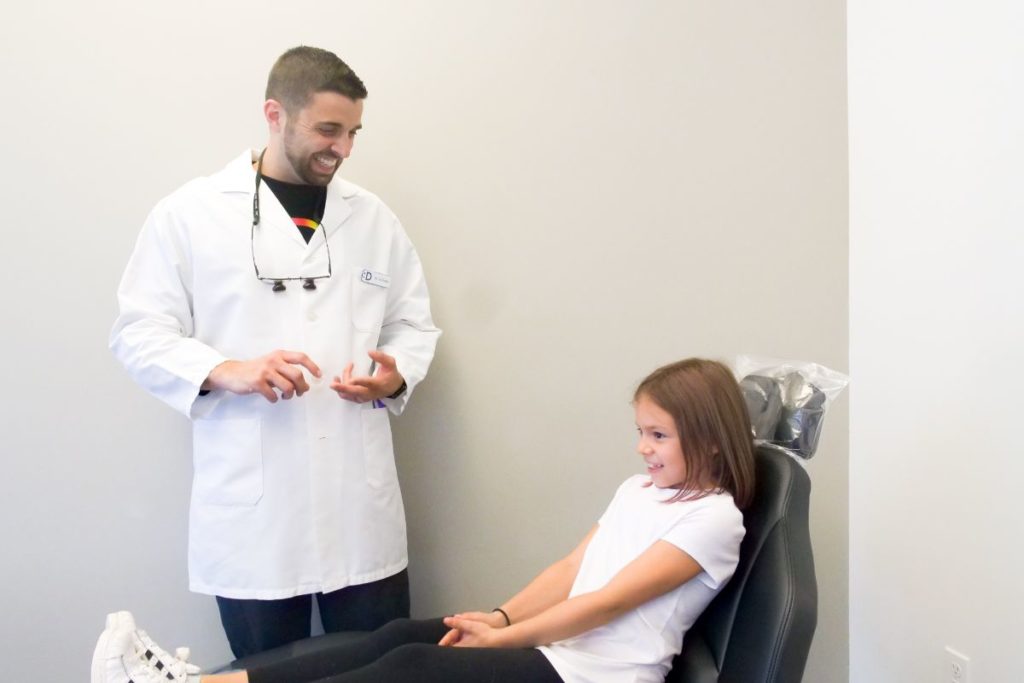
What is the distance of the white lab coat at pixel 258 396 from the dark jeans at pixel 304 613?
5cm

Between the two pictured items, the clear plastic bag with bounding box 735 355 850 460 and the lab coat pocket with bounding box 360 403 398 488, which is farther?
the lab coat pocket with bounding box 360 403 398 488

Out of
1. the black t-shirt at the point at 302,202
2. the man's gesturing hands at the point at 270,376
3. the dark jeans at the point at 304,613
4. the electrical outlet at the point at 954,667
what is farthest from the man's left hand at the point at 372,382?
the electrical outlet at the point at 954,667

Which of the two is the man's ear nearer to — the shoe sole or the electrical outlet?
the shoe sole

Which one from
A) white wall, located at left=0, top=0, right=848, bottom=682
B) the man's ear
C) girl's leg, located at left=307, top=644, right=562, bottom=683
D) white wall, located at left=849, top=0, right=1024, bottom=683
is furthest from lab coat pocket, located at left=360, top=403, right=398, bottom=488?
white wall, located at left=849, top=0, right=1024, bottom=683

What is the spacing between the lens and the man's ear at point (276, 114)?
1.70m

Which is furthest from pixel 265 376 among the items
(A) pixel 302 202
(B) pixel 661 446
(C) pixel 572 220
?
(C) pixel 572 220

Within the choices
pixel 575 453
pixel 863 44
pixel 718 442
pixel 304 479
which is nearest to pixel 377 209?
pixel 304 479

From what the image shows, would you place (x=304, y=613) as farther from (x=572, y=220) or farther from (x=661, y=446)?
(x=572, y=220)

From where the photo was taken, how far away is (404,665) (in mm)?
1292

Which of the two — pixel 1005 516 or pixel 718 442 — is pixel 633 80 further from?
Answer: pixel 1005 516

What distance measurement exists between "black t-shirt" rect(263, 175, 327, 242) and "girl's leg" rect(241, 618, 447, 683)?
80 cm

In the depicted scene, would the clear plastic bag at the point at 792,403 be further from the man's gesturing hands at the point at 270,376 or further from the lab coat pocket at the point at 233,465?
the lab coat pocket at the point at 233,465

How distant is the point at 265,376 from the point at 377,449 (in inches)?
12.7

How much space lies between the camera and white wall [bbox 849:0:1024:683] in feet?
5.30
